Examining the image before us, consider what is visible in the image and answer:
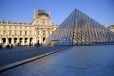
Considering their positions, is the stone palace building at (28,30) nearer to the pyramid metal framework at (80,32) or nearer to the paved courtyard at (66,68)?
the pyramid metal framework at (80,32)

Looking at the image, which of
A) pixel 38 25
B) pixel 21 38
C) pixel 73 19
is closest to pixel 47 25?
pixel 38 25

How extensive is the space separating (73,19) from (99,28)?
5.28 metres

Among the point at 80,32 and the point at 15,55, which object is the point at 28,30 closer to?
the point at 80,32

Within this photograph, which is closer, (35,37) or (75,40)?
(75,40)

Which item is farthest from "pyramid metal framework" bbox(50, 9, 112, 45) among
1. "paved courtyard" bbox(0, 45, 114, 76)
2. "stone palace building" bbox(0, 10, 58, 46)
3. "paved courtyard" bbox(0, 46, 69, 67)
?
"stone palace building" bbox(0, 10, 58, 46)

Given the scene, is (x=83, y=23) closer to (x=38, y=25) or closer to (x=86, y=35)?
(x=86, y=35)

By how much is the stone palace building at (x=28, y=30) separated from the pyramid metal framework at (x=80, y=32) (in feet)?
86.5

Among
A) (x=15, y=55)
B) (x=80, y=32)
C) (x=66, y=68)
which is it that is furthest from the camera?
(x=80, y=32)

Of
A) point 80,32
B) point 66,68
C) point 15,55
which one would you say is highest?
point 80,32

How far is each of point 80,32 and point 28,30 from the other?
110 ft

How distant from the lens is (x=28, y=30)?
211 ft

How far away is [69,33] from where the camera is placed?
3325 cm

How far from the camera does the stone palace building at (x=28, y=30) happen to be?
2405 inches

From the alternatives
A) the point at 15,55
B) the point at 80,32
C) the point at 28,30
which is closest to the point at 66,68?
the point at 15,55
